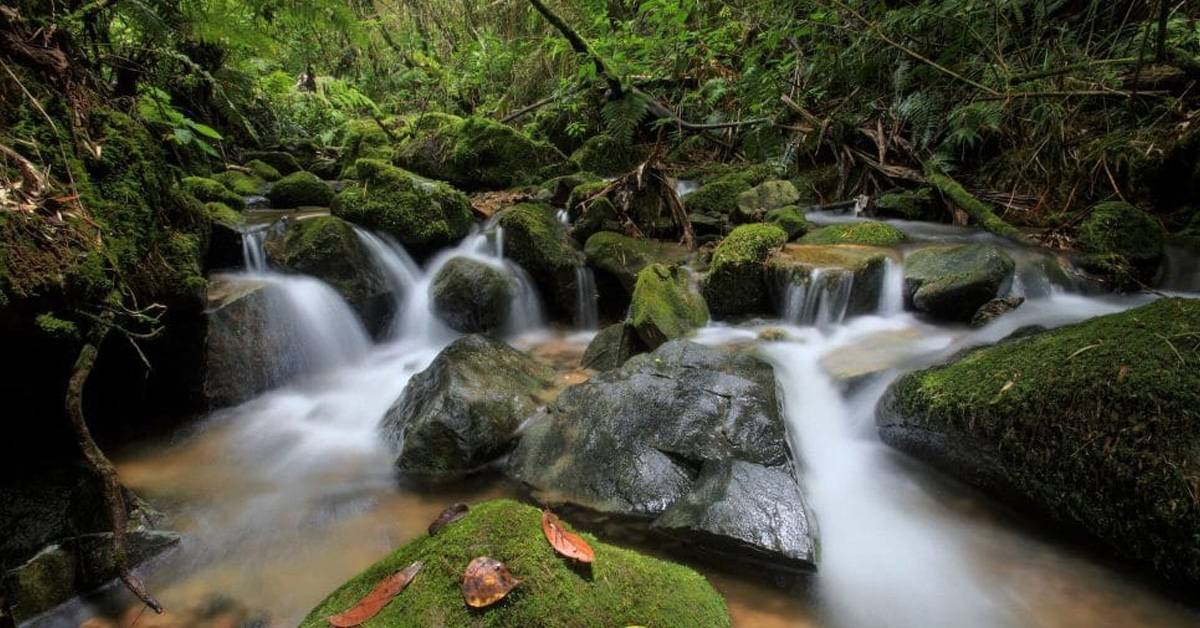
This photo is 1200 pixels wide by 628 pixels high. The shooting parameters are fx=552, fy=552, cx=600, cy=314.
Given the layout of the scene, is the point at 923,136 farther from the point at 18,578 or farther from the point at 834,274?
the point at 18,578

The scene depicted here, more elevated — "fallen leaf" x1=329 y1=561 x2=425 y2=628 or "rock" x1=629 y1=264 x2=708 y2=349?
"rock" x1=629 y1=264 x2=708 y2=349

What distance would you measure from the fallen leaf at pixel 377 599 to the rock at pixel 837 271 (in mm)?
4522

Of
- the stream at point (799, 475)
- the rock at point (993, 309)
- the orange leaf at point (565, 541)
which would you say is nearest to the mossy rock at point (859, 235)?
the stream at point (799, 475)

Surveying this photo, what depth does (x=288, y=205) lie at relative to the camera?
7.55 meters

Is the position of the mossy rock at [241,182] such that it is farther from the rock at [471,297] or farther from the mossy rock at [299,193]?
the rock at [471,297]

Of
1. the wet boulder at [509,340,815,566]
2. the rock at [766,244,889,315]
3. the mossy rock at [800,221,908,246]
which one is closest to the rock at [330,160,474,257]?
the wet boulder at [509,340,815,566]

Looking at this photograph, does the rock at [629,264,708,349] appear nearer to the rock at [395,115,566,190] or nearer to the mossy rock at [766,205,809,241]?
the mossy rock at [766,205,809,241]

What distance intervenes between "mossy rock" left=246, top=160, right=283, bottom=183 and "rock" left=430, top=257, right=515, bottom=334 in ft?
17.5

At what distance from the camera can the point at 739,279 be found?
5395 millimetres

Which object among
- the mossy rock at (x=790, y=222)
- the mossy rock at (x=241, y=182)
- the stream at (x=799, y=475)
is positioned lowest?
the stream at (x=799, y=475)

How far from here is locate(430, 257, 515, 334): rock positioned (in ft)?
18.9

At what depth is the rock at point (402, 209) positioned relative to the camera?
6242mm

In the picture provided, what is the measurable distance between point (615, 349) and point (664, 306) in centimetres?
59

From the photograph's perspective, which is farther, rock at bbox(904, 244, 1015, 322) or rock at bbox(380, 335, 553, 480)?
rock at bbox(904, 244, 1015, 322)
